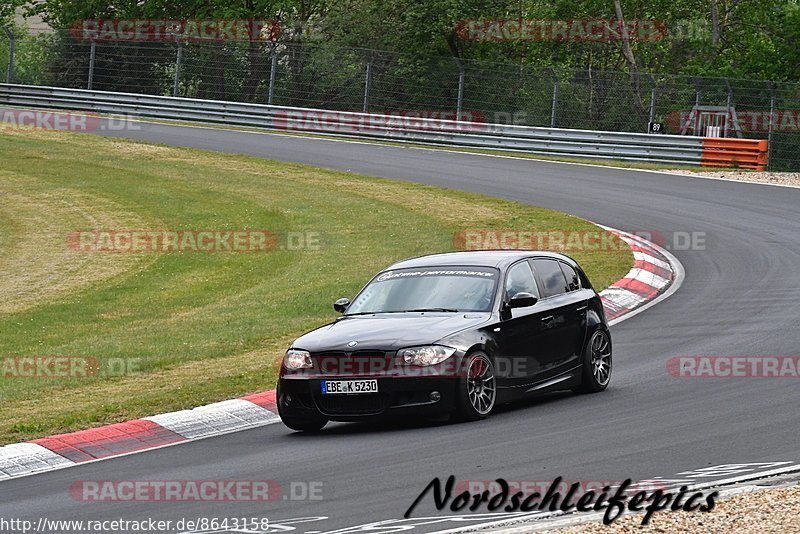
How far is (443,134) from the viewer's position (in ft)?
123

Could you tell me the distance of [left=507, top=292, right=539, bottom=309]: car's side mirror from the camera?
38.4 ft

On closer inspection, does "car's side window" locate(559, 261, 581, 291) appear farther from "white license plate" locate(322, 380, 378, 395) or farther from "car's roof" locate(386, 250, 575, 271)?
"white license plate" locate(322, 380, 378, 395)

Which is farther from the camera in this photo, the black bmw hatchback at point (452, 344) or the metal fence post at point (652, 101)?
the metal fence post at point (652, 101)

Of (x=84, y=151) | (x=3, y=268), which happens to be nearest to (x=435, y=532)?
(x=3, y=268)

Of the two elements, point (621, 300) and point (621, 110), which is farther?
point (621, 110)

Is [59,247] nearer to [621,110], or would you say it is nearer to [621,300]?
[621,300]

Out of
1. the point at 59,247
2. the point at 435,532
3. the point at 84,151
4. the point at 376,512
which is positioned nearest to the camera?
the point at 435,532

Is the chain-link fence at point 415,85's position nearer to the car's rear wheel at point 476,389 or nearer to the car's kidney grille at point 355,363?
the car's rear wheel at point 476,389

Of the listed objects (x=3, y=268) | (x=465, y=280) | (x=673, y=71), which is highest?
(x=673, y=71)

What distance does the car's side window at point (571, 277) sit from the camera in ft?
43.0

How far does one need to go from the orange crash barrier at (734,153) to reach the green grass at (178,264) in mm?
8205

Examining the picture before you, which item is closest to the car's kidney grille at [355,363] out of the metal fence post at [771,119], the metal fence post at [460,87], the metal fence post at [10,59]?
the metal fence post at [771,119]

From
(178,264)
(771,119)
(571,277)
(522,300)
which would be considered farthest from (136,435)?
(771,119)

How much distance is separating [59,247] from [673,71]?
101ft
